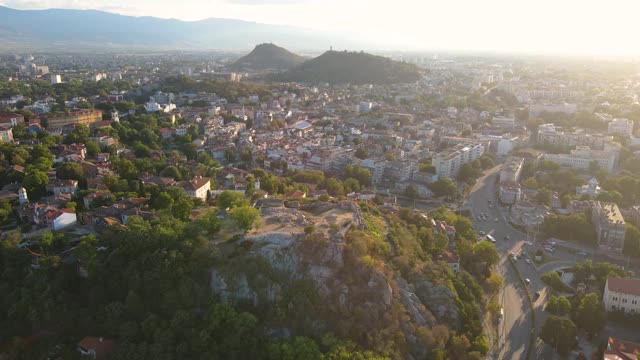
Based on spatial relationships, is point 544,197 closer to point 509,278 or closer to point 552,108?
point 509,278

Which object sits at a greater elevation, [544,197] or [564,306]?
[544,197]

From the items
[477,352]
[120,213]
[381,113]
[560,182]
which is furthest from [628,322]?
[381,113]

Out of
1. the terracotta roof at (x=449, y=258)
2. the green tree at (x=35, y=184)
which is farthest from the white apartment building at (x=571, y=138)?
the green tree at (x=35, y=184)

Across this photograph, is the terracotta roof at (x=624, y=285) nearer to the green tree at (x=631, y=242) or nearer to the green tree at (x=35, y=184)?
the green tree at (x=631, y=242)

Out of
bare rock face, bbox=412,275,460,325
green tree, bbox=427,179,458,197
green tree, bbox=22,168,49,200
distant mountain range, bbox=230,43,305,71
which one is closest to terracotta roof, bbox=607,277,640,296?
bare rock face, bbox=412,275,460,325

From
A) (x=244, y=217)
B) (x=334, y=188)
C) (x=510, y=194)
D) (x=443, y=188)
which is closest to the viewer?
(x=244, y=217)

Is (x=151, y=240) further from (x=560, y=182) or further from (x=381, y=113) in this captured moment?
(x=381, y=113)

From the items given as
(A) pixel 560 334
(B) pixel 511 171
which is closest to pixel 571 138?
(B) pixel 511 171
